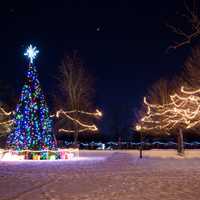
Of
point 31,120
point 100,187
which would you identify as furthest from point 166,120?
point 100,187

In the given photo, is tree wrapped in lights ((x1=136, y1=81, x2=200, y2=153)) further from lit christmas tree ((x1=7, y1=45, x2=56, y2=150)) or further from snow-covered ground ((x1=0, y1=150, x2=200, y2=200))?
snow-covered ground ((x1=0, y1=150, x2=200, y2=200))

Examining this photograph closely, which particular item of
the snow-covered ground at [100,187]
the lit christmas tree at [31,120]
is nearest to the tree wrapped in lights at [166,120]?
the lit christmas tree at [31,120]

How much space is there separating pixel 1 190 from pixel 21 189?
0.61 metres

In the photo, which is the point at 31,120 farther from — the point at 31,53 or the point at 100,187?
the point at 100,187

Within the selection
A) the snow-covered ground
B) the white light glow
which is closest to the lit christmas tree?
the white light glow

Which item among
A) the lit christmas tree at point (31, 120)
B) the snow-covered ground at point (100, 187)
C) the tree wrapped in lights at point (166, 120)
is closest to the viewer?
the snow-covered ground at point (100, 187)

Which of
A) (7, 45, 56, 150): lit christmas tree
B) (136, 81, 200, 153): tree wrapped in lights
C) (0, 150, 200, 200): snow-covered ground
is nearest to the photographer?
(0, 150, 200, 200): snow-covered ground

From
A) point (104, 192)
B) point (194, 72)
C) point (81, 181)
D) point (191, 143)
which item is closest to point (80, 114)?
point (191, 143)

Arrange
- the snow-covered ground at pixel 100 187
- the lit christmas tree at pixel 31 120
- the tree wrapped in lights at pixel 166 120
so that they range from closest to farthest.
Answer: the snow-covered ground at pixel 100 187 → the lit christmas tree at pixel 31 120 → the tree wrapped in lights at pixel 166 120

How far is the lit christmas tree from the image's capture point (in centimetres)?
3738

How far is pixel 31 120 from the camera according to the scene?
3775 centimetres

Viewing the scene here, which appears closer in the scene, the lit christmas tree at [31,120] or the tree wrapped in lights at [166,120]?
the lit christmas tree at [31,120]

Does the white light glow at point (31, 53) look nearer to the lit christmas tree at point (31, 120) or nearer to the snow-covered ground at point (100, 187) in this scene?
the lit christmas tree at point (31, 120)

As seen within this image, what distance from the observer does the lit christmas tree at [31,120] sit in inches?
1471
